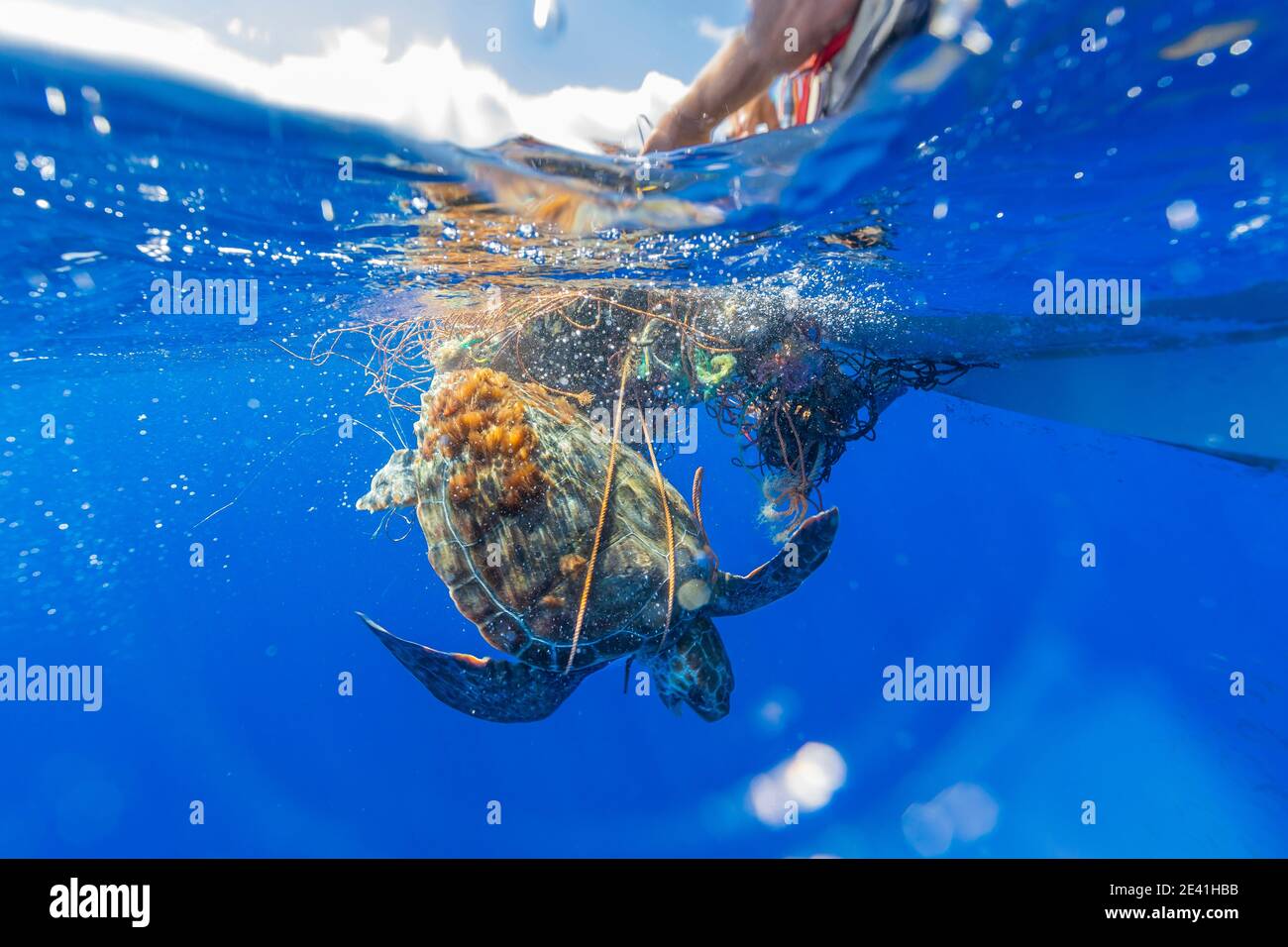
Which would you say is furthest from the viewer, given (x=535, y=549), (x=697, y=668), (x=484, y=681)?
(x=697, y=668)

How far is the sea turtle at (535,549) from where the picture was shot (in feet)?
16.8

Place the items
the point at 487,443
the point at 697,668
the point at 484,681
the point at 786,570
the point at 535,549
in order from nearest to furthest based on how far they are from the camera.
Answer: the point at 487,443 < the point at 535,549 < the point at 484,681 < the point at 786,570 < the point at 697,668

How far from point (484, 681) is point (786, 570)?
130 inches

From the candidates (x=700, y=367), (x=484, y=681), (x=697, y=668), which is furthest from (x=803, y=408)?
(x=484, y=681)

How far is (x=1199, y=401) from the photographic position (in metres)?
10.7

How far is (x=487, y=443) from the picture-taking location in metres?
5.04

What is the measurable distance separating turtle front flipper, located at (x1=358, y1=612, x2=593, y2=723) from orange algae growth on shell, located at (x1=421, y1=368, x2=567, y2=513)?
1502 millimetres

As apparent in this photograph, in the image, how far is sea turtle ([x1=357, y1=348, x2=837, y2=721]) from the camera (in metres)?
5.12

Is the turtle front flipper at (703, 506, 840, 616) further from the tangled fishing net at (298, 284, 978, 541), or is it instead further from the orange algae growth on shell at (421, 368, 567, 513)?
the orange algae growth on shell at (421, 368, 567, 513)

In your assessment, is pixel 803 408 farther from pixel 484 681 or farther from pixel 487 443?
pixel 484 681

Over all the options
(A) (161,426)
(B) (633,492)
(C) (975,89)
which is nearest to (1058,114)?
(C) (975,89)


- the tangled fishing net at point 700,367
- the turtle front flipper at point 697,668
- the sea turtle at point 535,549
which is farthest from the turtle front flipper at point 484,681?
the tangled fishing net at point 700,367

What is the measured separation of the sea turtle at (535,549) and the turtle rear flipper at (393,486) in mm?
858

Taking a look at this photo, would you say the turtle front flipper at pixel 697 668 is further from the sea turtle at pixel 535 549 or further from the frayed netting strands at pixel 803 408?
the frayed netting strands at pixel 803 408
